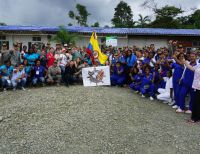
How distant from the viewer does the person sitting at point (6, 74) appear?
39.5 feet

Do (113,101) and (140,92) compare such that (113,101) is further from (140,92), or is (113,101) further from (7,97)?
(7,97)

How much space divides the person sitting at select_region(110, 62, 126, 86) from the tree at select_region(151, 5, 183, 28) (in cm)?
2819

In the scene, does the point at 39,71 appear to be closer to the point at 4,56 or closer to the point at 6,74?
the point at 6,74

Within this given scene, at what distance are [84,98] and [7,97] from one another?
9.09 ft

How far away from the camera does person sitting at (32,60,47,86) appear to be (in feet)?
41.5

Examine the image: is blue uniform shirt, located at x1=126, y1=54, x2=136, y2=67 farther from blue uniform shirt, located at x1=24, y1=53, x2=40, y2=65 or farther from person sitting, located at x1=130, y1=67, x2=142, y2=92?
blue uniform shirt, located at x1=24, y1=53, x2=40, y2=65

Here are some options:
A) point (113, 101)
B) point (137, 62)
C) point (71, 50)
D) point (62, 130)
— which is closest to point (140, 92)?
point (137, 62)

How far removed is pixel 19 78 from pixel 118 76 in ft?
12.9

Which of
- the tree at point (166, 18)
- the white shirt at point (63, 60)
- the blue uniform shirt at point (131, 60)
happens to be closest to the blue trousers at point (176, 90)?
the blue uniform shirt at point (131, 60)

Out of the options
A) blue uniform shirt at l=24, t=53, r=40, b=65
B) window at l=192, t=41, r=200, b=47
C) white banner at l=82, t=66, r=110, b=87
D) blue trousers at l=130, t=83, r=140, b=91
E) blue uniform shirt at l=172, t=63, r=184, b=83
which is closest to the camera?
blue uniform shirt at l=172, t=63, r=184, b=83

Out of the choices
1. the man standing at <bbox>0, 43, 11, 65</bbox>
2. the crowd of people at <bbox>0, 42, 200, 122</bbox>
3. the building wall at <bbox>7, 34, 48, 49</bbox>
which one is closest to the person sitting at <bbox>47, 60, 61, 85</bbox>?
the crowd of people at <bbox>0, 42, 200, 122</bbox>

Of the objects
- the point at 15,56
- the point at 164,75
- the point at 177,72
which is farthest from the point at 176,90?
the point at 15,56

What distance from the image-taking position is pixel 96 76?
1286 centimetres

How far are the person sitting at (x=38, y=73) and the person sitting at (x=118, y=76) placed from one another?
2.79 metres
